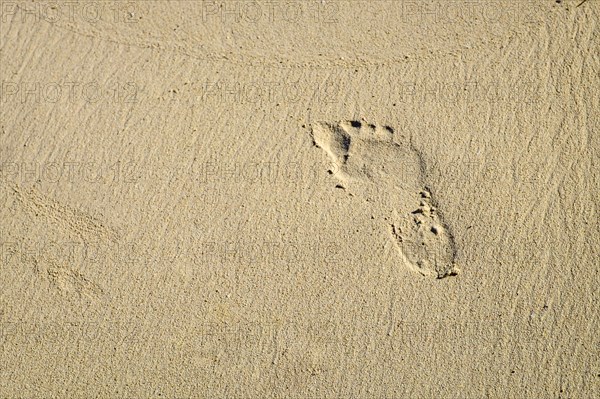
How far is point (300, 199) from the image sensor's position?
288cm

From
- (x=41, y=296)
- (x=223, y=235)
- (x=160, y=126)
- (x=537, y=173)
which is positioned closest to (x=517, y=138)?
(x=537, y=173)

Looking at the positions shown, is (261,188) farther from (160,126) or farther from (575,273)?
(575,273)

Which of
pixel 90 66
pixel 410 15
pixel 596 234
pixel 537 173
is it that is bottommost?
pixel 596 234

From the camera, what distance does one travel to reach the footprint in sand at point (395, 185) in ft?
9.21

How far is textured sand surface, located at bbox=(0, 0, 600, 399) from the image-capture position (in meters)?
2.77

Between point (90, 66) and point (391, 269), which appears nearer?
point (391, 269)

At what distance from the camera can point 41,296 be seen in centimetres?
286

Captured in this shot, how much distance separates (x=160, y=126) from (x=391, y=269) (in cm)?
125

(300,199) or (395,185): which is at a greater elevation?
(395,185)

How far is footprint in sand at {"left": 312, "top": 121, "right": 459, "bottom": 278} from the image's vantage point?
2807 mm

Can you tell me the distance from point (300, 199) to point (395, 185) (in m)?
0.44

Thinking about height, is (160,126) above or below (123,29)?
below

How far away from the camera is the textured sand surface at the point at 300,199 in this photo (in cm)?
277

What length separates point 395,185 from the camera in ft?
9.37
